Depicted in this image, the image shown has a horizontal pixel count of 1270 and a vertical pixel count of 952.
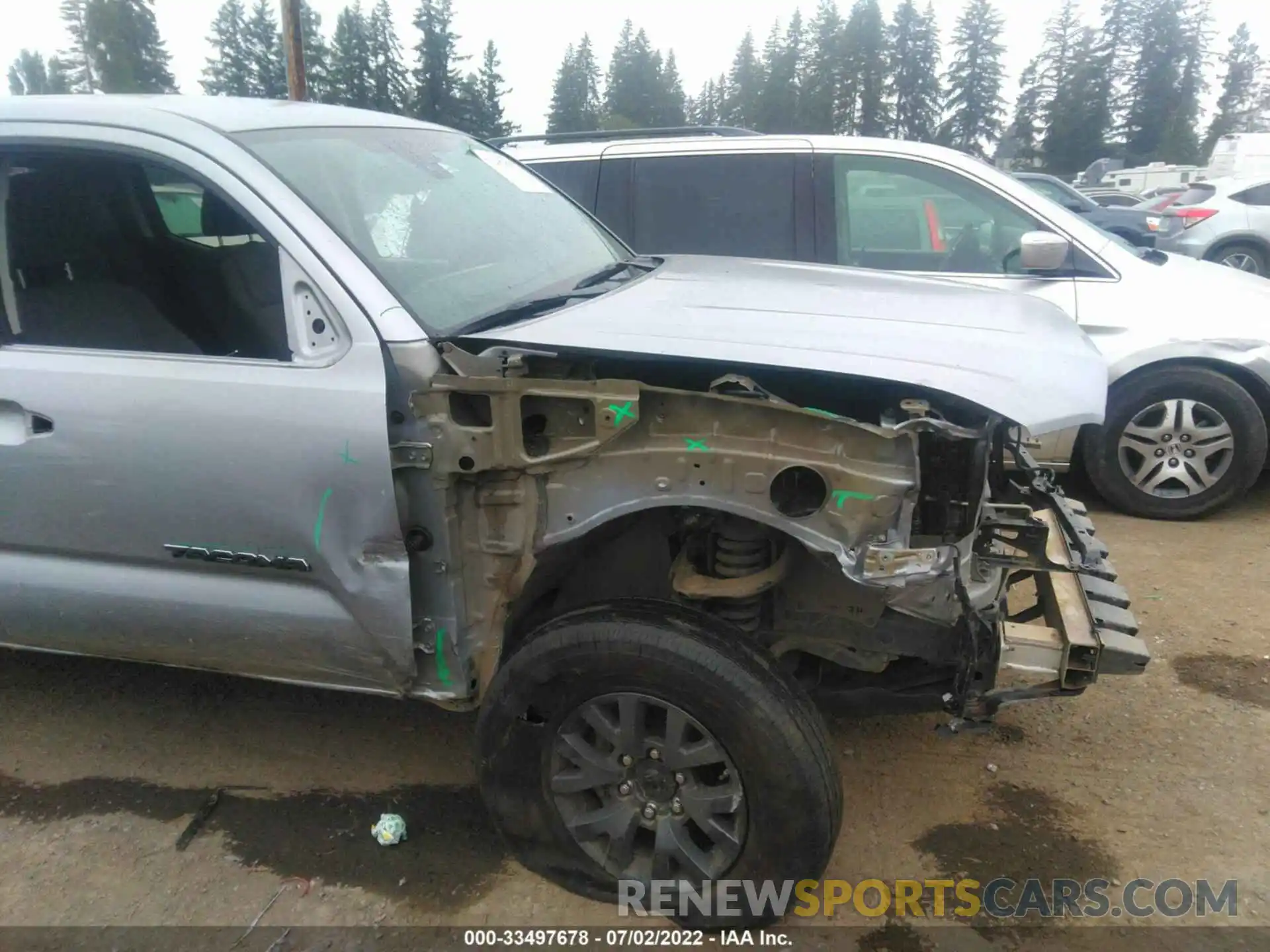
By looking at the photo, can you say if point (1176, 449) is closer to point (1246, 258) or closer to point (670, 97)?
point (1246, 258)

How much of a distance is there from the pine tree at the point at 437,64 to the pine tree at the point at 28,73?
970 inches

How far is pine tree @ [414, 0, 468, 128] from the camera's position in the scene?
58.9 meters

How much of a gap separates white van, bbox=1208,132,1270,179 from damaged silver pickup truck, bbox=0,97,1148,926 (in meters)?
15.1

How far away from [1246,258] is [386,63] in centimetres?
5724

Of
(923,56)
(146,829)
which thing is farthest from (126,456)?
(923,56)

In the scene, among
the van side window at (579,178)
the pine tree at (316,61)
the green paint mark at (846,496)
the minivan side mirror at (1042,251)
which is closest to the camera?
the green paint mark at (846,496)

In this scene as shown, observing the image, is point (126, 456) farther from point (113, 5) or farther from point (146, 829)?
point (113, 5)

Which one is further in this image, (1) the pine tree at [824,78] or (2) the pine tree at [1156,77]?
(1) the pine tree at [824,78]

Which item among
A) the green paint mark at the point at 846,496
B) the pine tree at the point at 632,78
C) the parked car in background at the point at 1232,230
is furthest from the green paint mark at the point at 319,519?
the pine tree at the point at 632,78

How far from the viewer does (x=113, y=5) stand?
52219 millimetres

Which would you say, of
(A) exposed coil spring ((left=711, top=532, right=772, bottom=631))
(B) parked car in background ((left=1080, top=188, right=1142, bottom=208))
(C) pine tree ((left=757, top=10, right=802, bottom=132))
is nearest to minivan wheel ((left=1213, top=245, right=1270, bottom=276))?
(B) parked car in background ((left=1080, top=188, right=1142, bottom=208))

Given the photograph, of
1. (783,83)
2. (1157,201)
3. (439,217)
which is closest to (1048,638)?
(439,217)

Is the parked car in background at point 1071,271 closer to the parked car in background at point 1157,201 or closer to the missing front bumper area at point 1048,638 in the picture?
the missing front bumper area at point 1048,638

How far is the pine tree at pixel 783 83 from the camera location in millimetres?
69500
